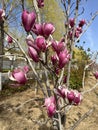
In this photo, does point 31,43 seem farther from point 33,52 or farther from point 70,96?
point 70,96

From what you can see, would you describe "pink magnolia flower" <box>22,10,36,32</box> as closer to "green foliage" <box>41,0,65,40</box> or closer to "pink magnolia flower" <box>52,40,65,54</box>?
"pink magnolia flower" <box>52,40,65,54</box>

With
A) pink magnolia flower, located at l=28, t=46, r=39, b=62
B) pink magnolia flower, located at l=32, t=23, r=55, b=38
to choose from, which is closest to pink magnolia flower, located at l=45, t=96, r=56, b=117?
pink magnolia flower, located at l=28, t=46, r=39, b=62

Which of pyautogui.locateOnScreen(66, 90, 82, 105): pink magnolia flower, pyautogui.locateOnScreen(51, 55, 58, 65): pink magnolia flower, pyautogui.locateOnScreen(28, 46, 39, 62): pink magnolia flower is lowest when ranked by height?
pyautogui.locateOnScreen(66, 90, 82, 105): pink magnolia flower

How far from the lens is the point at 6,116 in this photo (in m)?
7.30

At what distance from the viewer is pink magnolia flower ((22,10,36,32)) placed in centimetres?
174

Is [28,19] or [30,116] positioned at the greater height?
[28,19]

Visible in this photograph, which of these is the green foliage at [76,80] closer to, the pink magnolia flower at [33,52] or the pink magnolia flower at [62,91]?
the pink magnolia flower at [62,91]

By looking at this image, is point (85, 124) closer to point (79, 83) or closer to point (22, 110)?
point (22, 110)

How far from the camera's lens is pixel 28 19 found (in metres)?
1.75

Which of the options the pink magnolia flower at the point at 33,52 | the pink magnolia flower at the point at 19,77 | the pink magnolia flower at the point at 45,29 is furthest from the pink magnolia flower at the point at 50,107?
the pink magnolia flower at the point at 45,29

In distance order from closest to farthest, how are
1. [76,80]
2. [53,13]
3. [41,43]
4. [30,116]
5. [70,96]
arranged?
[41,43], [70,96], [30,116], [76,80], [53,13]

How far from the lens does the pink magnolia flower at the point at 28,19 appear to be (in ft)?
5.72

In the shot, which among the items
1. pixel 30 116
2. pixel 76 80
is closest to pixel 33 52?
pixel 30 116

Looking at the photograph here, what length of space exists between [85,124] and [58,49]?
556cm
